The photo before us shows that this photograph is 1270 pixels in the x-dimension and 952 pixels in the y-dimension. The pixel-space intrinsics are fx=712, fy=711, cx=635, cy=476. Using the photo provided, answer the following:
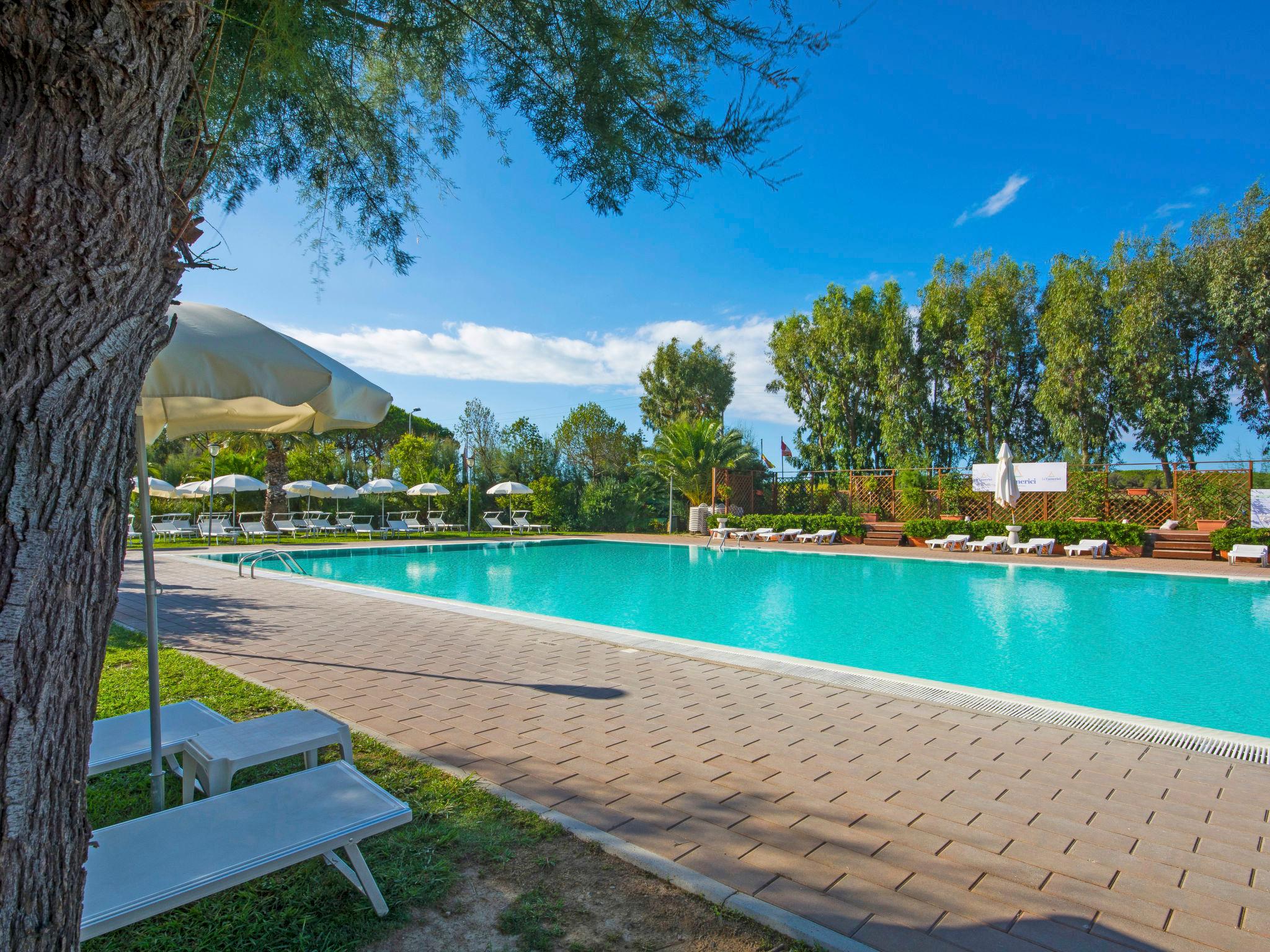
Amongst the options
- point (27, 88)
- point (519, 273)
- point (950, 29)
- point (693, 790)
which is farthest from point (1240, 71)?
point (27, 88)

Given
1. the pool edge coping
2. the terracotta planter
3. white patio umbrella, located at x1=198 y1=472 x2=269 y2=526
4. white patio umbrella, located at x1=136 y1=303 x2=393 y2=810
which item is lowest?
the pool edge coping

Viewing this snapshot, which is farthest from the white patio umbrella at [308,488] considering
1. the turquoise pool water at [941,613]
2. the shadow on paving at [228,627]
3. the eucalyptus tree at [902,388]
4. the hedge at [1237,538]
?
the hedge at [1237,538]

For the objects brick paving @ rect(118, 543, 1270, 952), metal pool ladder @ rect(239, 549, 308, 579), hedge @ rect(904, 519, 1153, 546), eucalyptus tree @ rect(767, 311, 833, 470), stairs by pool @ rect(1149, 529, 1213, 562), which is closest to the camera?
brick paving @ rect(118, 543, 1270, 952)

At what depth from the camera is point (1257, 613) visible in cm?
941

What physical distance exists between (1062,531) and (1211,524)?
309 centimetres

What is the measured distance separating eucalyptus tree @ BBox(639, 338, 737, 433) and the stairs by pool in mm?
19854

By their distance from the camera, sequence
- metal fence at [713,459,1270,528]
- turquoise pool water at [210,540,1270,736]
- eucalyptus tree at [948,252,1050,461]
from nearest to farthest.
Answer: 1. turquoise pool water at [210,540,1270,736]
2. metal fence at [713,459,1270,528]
3. eucalyptus tree at [948,252,1050,461]

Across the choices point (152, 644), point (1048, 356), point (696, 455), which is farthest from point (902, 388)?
point (152, 644)

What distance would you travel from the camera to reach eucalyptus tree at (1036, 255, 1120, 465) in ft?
69.1

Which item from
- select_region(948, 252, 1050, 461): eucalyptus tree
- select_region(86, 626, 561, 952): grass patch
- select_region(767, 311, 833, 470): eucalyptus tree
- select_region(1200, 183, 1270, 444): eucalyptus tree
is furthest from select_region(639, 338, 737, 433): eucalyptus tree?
select_region(86, 626, 561, 952): grass patch

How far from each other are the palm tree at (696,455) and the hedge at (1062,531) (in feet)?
25.9

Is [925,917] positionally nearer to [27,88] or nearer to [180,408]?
[27,88]

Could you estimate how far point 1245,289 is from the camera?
61.5 feet

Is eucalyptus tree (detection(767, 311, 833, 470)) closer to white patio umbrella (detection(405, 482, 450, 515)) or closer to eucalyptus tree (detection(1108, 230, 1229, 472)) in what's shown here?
eucalyptus tree (detection(1108, 230, 1229, 472))
